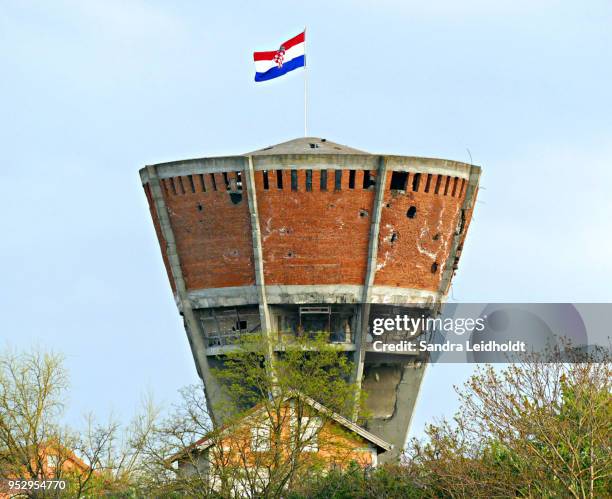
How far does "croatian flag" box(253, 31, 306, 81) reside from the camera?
43500 mm

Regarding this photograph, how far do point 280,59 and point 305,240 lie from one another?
5.49 metres

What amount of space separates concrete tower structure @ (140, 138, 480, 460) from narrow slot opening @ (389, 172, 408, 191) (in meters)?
0.03

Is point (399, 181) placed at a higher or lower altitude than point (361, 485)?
higher

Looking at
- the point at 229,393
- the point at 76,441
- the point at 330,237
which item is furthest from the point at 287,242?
the point at 76,441

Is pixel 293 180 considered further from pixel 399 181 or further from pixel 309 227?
pixel 399 181

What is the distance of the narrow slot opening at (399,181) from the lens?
1636 inches

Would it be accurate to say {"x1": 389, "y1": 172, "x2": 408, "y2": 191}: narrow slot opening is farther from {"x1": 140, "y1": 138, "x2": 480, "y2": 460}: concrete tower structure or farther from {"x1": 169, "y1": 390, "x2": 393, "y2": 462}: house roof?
{"x1": 169, "y1": 390, "x2": 393, "y2": 462}: house roof

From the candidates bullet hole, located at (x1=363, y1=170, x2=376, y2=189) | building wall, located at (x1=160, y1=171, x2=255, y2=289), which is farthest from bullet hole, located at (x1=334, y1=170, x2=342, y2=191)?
building wall, located at (x1=160, y1=171, x2=255, y2=289)

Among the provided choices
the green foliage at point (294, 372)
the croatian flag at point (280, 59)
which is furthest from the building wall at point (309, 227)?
the croatian flag at point (280, 59)

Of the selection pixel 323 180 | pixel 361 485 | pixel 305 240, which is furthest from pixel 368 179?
pixel 361 485

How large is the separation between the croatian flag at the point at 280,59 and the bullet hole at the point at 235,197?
384cm

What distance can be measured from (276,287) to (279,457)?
888 cm

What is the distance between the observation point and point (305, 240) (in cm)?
4131

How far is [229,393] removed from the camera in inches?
1608
